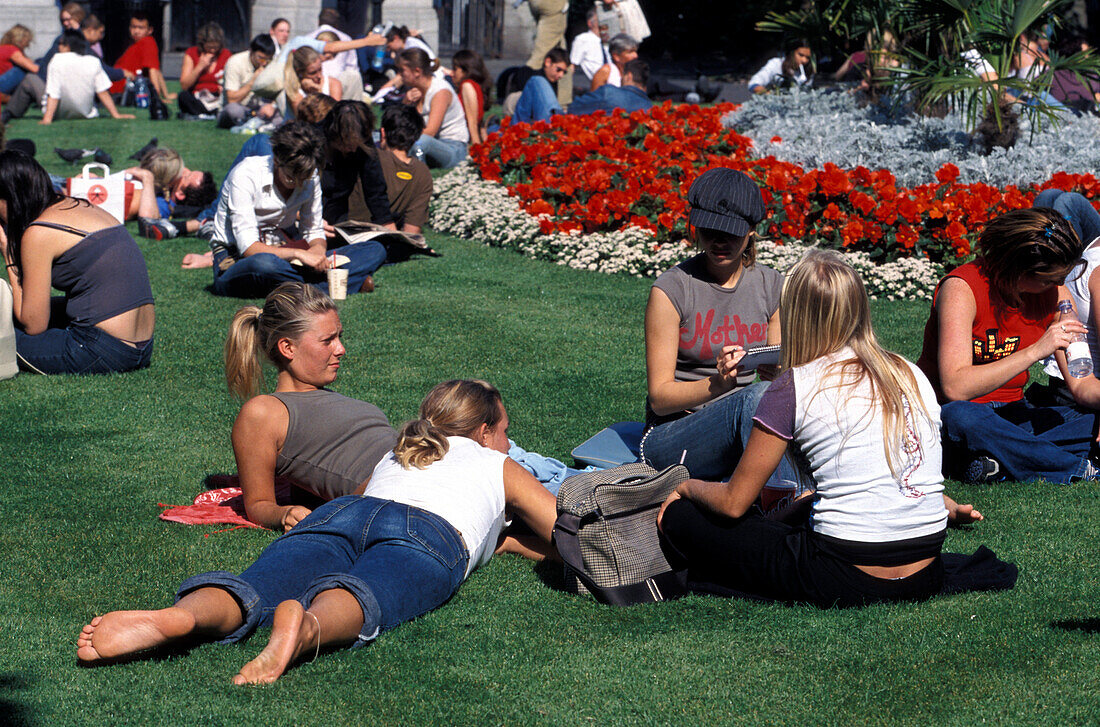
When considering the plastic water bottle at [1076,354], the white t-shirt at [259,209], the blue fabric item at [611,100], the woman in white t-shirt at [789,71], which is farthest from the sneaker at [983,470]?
the woman in white t-shirt at [789,71]

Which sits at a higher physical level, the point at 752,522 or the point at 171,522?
the point at 752,522

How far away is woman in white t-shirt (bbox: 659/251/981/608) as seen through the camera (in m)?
3.40

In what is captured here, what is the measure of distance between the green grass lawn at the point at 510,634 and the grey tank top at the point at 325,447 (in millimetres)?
316

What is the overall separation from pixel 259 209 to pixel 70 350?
189 centimetres

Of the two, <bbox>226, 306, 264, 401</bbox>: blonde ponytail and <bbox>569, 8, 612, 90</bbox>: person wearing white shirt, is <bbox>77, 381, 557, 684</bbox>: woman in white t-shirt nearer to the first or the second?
<bbox>226, 306, 264, 401</bbox>: blonde ponytail

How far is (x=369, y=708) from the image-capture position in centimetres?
309

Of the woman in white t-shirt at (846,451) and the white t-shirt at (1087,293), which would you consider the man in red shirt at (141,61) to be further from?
the woman in white t-shirt at (846,451)

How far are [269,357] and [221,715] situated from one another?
65.5 inches

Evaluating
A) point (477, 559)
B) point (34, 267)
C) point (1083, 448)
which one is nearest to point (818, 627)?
point (477, 559)

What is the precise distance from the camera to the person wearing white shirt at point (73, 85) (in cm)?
1639

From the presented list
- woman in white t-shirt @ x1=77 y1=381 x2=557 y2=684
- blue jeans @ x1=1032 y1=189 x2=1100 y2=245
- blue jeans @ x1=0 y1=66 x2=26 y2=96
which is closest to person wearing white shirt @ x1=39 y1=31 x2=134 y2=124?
blue jeans @ x1=0 y1=66 x2=26 y2=96

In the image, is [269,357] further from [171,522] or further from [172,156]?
[172,156]

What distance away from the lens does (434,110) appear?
12828mm

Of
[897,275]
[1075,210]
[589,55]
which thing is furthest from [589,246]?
[589,55]
